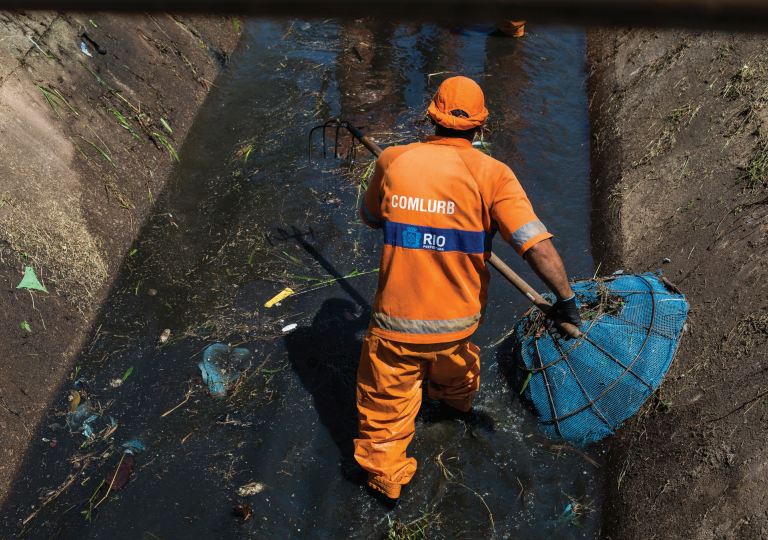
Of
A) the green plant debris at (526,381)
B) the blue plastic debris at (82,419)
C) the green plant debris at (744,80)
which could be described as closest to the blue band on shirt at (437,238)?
the green plant debris at (526,381)

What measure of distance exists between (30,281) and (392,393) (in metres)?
2.89

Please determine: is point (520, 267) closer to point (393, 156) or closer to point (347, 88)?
point (393, 156)

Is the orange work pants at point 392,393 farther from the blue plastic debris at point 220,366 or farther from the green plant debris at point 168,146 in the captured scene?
the green plant debris at point 168,146

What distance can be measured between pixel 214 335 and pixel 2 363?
1362mm

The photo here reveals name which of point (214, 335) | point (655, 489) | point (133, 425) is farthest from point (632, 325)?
point (133, 425)

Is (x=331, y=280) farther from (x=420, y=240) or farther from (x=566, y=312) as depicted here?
(x=566, y=312)

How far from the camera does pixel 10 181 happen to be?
398cm

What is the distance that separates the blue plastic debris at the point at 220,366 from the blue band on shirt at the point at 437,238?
6.51 feet

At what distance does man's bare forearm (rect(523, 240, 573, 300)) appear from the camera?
2.31 m

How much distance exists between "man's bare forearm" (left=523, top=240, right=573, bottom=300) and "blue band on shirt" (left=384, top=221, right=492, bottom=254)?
25 cm

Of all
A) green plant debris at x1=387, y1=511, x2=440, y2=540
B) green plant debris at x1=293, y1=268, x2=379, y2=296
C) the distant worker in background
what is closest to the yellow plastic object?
green plant debris at x1=293, y1=268, x2=379, y2=296

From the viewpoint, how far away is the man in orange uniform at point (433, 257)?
238cm

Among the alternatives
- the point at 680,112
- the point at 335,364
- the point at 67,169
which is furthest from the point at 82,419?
the point at 680,112

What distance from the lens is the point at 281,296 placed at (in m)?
4.38
